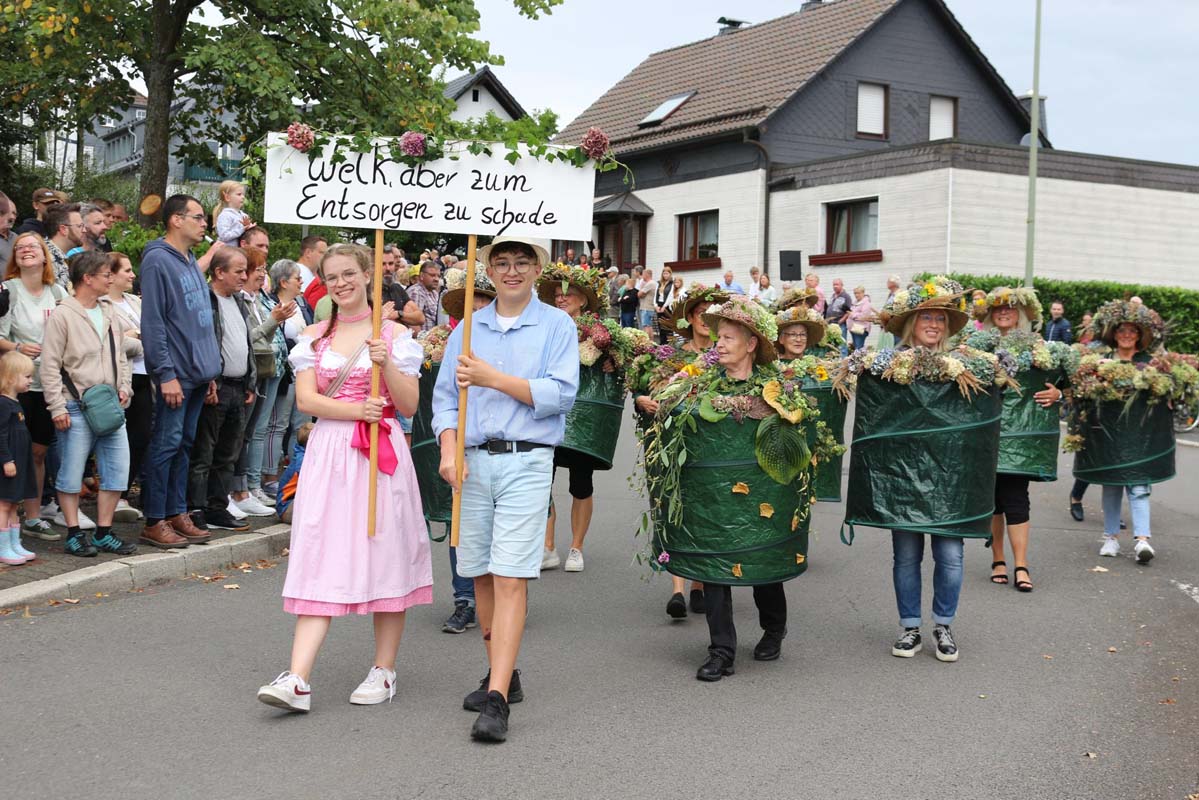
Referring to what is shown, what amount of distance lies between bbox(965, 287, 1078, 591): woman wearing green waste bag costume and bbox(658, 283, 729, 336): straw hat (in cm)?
199

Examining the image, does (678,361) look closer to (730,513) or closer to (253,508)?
(730,513)

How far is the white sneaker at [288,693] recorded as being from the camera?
5.20 meters

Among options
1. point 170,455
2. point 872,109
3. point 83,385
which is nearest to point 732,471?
point 170,455

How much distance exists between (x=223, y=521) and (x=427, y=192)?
4.42 metres

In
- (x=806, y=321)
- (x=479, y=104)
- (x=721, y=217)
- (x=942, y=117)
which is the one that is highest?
(x=479, y=104)

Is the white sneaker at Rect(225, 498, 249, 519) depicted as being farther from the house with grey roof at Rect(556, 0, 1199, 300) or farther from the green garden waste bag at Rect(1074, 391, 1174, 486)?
the house with grey roof at Rect(556, 0, 1199, 300)

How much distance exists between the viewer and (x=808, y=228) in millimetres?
A: 33562

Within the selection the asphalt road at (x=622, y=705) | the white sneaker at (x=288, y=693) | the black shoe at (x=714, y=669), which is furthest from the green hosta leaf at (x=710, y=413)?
the white sneaker at (x=288, y=693)

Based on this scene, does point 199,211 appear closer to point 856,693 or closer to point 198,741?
point 198,741

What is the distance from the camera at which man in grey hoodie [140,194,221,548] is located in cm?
813

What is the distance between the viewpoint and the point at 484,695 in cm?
553

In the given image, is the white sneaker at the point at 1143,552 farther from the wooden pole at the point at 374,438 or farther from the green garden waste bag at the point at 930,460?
the wooden pole at the point at 374,438

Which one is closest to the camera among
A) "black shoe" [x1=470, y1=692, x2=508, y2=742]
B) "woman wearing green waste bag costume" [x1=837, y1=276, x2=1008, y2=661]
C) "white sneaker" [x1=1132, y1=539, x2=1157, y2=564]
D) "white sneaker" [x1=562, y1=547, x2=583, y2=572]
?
"black shoe" [x1=470, y1=692, x2=508, y2=742]

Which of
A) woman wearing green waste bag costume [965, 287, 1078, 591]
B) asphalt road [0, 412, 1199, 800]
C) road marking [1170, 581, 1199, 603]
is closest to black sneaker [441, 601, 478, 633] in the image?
asphalt road [0, 412, 1199, 800]
